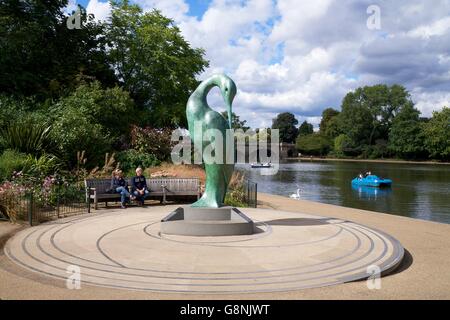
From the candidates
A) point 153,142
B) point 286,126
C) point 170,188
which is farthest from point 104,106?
point 286,126

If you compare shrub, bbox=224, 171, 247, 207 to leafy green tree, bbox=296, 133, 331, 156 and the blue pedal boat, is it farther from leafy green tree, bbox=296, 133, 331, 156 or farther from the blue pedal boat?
leafy green tree, bbox=296, 133, 331, 156

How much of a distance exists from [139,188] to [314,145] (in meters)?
92.4

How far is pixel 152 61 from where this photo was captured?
2822cm

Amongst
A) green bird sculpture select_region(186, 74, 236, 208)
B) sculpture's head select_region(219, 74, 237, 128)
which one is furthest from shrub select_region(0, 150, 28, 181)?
sculpture's head select_region(219, 74, 237, 128)

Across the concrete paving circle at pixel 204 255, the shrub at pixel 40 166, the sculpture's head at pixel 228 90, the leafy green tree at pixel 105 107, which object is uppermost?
the leafy green tree at pixel 105 107

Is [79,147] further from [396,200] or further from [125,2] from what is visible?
[396,200]

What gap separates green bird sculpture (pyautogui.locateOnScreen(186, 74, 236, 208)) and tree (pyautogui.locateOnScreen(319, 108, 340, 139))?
95.4 m

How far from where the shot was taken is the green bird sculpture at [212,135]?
9.65 meters

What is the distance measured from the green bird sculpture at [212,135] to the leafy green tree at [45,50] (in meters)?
14.7

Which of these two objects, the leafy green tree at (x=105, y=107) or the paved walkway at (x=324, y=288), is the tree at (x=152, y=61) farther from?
the paved walkway at (x=324, y=288)

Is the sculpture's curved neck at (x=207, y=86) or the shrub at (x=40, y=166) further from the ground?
the sculpture's curved neck at (x=207, y=86)

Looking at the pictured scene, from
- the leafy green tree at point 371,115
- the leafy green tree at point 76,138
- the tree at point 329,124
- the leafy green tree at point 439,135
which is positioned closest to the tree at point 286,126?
the tree at point 329,124

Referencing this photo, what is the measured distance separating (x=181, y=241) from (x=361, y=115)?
86.4 meters
